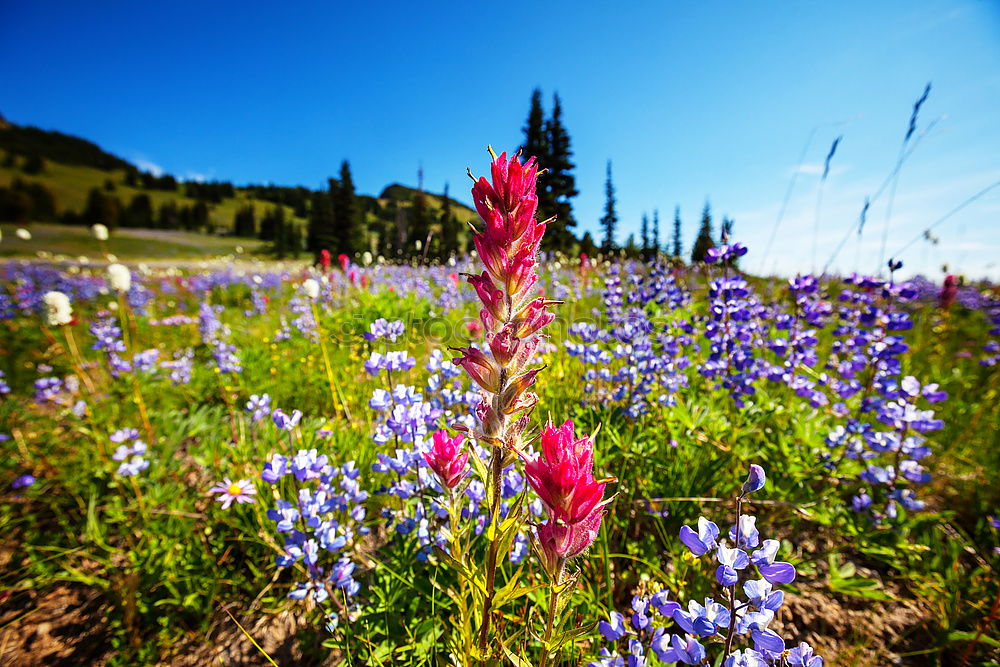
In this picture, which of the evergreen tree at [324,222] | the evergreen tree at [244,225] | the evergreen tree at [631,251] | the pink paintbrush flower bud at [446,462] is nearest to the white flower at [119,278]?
the pink paintbrush flower bud at [446,462]

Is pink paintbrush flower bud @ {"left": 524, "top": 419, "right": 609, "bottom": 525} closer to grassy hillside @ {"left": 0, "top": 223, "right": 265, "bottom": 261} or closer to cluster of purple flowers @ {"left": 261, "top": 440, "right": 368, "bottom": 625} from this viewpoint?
cluster of purple flowers @ {"left": 261, "top": 440, "right": 368, "bottom": 625}

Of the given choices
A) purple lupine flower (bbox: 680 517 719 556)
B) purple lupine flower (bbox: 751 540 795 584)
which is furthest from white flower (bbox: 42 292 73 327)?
purple lupine flower (bbox: 751 540 795 584)

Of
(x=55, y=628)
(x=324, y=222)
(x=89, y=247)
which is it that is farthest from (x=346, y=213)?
(x=55, y=628)

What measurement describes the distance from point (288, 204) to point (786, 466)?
453 feet

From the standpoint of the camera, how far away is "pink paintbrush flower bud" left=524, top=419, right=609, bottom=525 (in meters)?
0.94

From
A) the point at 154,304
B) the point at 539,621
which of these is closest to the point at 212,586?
the point at 539,621

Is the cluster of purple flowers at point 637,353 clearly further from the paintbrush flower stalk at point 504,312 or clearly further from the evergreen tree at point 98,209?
the evergreen tree at point 98,209

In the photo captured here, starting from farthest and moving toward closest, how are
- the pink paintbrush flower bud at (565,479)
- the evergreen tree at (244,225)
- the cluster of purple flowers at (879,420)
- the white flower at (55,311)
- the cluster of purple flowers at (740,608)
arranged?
the evergreen tree at (244,225) < the white flower at (55,311) < the cluster of purple flowers at (879,420) < the cluster of purple flowers at (740,608) < the pink paintbrush flower bud at (565,479)

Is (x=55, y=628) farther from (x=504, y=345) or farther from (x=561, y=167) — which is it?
(x=561, y=167)

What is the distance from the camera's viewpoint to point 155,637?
2150 millimetres

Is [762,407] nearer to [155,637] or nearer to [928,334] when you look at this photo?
[155,637]

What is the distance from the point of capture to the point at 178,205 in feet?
241

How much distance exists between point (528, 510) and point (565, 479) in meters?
1.13

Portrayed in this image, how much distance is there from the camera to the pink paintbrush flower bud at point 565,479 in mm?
939
